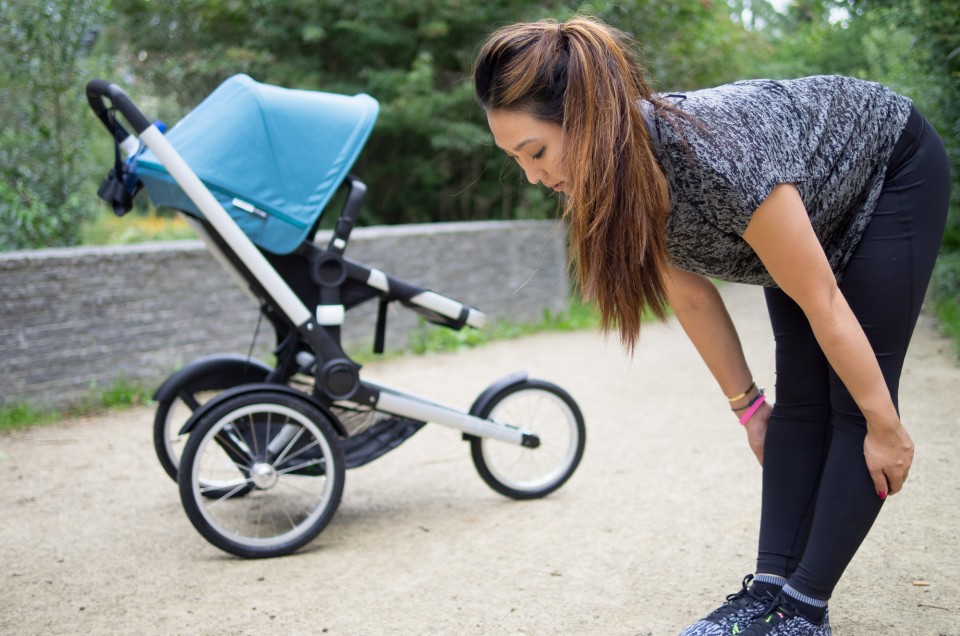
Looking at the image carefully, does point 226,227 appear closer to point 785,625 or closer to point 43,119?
point 785,625

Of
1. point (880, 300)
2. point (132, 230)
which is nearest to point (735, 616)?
point (880, 300)

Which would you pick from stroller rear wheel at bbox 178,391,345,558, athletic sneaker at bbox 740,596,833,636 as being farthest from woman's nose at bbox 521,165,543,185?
stroller rear wheel at bbox 178,391,345,558

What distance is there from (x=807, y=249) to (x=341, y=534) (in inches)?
80.8

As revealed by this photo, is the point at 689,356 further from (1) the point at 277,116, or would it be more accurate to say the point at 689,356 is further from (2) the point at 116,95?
(2) the point at 116,95

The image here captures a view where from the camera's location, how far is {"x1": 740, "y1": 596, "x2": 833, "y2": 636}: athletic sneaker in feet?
6.37

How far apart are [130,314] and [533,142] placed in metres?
3.98

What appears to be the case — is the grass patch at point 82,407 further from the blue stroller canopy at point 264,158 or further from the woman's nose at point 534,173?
the woman's nose at point 534,173

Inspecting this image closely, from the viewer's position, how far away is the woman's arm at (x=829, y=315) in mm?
1667

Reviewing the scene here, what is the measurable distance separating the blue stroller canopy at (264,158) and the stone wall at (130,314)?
1.26 metres

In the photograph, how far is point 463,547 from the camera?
304cm

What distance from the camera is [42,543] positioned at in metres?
3.20

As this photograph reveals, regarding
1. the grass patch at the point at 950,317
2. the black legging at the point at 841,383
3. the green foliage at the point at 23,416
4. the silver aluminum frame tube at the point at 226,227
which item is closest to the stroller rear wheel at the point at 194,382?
the silver aluminum frame tube at the point at 226,227

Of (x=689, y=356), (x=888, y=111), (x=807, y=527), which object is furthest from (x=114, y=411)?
(x=888, y=111)

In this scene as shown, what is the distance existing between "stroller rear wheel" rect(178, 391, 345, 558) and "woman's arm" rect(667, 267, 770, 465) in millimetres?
1311
